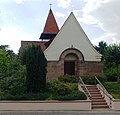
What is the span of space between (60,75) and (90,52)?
14.5 feet

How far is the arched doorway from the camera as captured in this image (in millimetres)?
37188

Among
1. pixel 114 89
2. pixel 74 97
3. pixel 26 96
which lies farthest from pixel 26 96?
pixel 114 89

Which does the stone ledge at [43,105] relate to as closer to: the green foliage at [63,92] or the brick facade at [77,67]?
the green foliage at [63,92]

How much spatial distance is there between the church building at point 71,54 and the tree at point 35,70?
7.37 m

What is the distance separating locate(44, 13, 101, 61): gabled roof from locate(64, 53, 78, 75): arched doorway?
108 cm

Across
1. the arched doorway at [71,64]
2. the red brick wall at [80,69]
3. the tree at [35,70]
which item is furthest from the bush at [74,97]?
the arched doorway at [71,64]

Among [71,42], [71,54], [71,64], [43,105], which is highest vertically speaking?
[71,42]

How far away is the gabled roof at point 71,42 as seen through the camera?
1438 inches

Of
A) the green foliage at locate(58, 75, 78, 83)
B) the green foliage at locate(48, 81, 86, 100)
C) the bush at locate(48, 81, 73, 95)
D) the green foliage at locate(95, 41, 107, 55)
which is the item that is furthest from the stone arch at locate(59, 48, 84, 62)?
the green foliage at locate(95, 41, 107, 55)

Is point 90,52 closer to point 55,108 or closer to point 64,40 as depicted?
point 64,40

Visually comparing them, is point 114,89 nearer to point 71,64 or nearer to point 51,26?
point 71,64

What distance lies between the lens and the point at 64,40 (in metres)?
36.8

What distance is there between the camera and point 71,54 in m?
37.0

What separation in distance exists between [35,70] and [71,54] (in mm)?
9599
